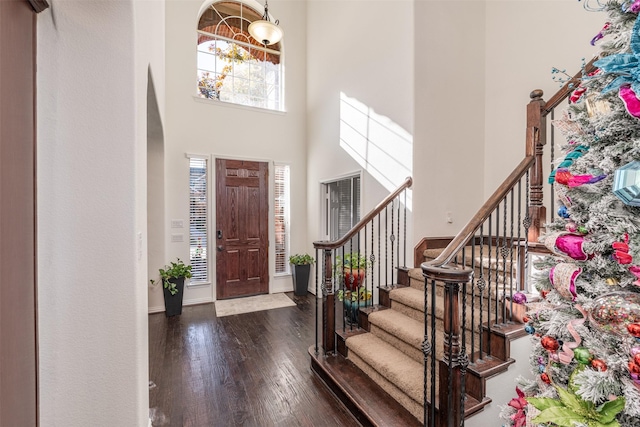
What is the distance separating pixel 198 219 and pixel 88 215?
12.0 ft

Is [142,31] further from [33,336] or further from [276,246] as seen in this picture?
[276,246]

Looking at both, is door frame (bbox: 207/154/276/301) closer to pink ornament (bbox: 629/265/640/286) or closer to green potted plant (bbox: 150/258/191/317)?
green potted plant (bbox: 150/258/191/317)

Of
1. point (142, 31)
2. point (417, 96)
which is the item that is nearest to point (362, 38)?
point (417, 96)

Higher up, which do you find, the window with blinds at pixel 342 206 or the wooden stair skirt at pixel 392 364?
the window with blinds at pixel 342 206

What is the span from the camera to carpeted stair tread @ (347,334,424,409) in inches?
78.2

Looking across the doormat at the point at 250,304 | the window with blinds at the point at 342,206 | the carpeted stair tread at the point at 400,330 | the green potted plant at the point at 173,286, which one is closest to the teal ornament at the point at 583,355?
the carpeted stair tread at the point at 400,330

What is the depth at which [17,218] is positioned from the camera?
3.23 feet

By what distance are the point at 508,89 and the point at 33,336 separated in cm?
433

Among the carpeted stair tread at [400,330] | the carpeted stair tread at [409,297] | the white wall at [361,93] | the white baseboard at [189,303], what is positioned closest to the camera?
the carpeted stair tread at [400,330]

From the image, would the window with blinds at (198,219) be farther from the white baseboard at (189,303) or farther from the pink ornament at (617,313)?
the pink ornament at (617,313)

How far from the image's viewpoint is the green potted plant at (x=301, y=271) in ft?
16.8

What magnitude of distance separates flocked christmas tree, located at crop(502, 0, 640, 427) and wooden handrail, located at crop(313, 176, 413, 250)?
1689 millimetres

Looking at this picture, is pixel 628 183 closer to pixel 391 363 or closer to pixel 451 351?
pixel 451 351

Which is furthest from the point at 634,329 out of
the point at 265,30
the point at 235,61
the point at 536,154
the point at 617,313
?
the point at 235,61
